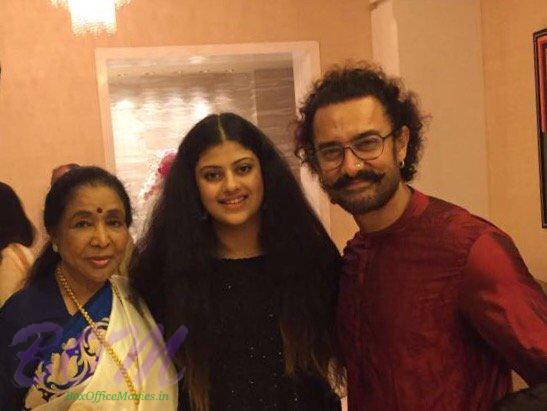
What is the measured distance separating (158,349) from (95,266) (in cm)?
29

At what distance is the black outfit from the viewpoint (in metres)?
1.65

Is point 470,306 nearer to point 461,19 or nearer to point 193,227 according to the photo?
point 193,227

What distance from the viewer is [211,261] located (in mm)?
1723

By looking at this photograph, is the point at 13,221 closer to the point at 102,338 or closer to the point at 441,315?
the point at 102,338

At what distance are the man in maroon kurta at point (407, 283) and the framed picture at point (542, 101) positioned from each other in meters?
1.83

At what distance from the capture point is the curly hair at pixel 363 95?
155 centimetres

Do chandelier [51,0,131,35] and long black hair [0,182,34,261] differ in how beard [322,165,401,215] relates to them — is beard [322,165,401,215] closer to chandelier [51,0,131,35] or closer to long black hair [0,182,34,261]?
long black hair [0,182,34,261]

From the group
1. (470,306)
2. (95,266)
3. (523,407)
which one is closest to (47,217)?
(95,266)

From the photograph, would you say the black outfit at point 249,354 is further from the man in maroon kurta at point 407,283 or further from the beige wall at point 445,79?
the beige wall at point 445,79

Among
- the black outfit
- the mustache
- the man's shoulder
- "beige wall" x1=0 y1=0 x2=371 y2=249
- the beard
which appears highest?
"beige wall" x1=0 y1=0 x2=371 y2=249

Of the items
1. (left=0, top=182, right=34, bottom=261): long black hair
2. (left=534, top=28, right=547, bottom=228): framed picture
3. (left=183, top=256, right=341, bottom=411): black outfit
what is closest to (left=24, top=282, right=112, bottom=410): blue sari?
(left=183, top=256, right=341, bottom=411): black outfit

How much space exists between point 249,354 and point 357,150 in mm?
604

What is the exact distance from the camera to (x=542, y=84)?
3158 millimetres

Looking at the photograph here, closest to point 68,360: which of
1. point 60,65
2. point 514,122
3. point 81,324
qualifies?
point 81,324
